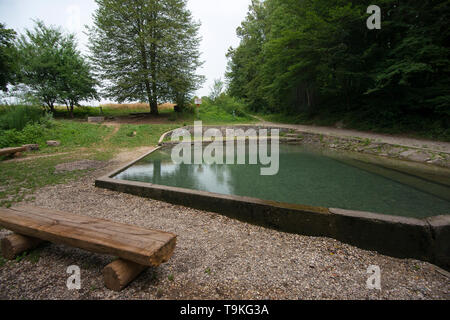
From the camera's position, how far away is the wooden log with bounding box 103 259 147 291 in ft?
4.98

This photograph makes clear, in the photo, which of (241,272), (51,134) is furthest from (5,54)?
(241,272)

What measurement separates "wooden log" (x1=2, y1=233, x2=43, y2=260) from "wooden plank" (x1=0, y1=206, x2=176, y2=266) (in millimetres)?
120

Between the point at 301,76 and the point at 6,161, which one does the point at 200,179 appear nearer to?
the point at 6,161

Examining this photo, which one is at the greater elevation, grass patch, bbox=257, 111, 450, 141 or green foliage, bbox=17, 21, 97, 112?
green foliage, bbox=17, 21, 97, 112

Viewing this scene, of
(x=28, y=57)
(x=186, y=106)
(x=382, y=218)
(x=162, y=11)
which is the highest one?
(x=162, y=11)

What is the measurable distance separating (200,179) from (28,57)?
1850cm

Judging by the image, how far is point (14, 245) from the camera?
1.92 metres

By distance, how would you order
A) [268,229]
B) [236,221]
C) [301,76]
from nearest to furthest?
[268,229], [236,221], [301,76]

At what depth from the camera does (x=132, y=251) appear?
1.42 m

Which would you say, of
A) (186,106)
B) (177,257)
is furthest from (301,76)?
(177,257)

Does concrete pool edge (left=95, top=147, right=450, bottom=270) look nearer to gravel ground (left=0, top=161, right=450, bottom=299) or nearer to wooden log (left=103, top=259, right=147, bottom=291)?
gravel ground (left=0, top=161, right=450, bottom=299)

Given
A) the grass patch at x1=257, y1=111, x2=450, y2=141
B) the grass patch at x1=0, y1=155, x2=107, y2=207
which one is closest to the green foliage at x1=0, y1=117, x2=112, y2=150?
the grass patch at x1=0, y1=155, x2=107, y2=207

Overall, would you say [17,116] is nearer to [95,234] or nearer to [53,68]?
[53,68]

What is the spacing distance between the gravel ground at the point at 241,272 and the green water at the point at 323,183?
3.88 ft
